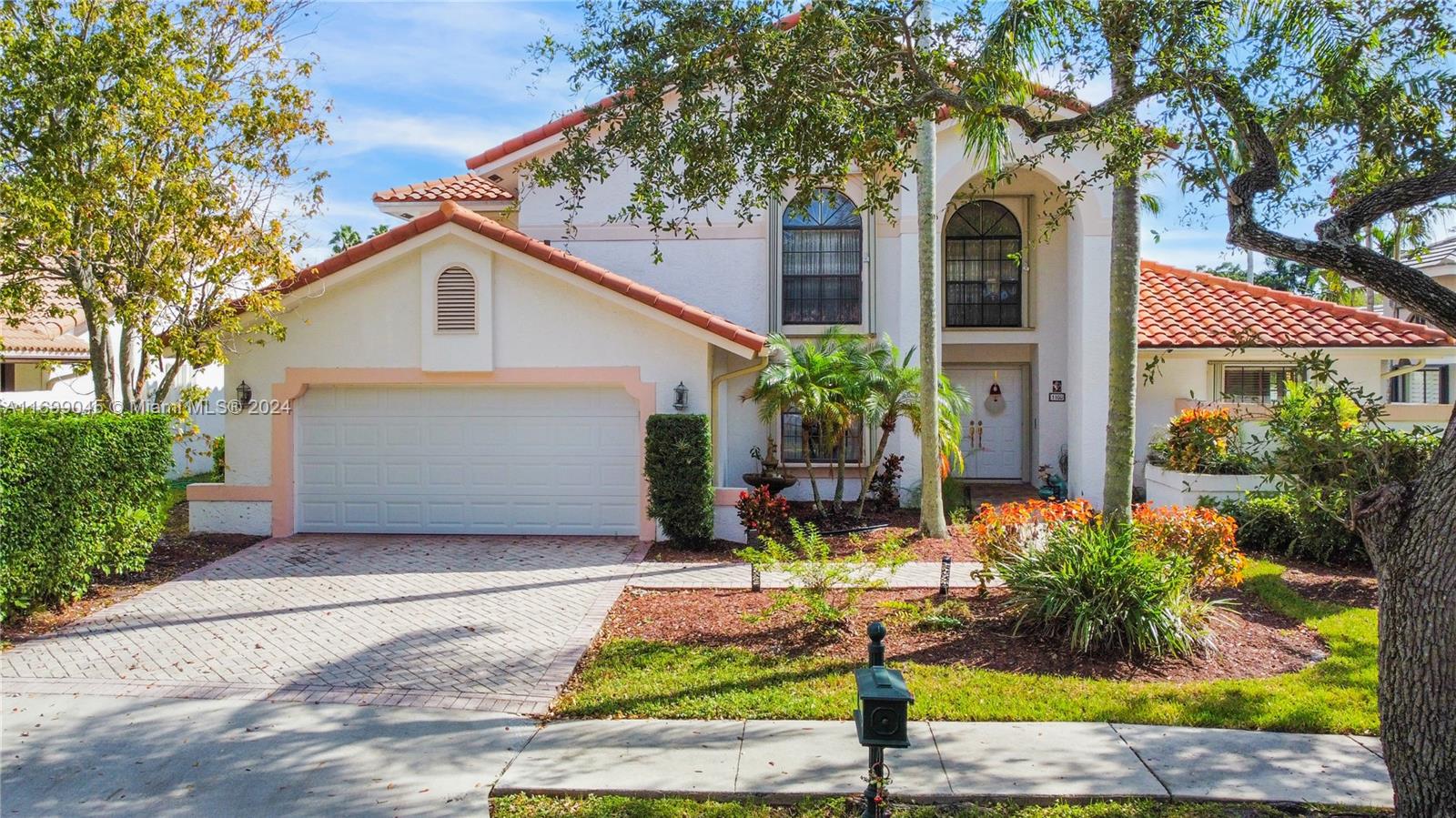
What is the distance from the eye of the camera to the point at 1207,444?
12914mm

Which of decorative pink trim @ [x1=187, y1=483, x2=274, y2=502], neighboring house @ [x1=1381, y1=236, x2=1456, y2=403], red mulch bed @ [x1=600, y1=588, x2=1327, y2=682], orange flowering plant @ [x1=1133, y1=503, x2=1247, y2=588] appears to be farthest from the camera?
neighboring house @ [x1=1381, y1=236, x2=1456, y2=403]

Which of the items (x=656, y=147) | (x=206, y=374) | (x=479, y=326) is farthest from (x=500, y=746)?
(x=206, y=374)

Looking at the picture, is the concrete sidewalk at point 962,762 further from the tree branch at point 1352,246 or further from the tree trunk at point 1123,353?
the tree trunk at point 1123,353

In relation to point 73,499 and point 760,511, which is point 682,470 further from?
point 73,499

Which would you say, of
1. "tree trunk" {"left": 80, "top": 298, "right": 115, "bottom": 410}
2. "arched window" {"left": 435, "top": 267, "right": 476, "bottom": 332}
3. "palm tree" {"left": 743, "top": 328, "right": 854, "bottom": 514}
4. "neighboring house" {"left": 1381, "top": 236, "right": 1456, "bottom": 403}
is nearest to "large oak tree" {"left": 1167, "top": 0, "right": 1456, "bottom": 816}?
"palm tree" {"left": 743, "top": 328, "right": 854, "bottom": 514}

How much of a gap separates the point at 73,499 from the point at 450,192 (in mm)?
9546

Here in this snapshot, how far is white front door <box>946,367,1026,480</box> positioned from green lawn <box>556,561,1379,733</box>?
10.1 m

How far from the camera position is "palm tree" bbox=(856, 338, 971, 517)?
12977 millimetres

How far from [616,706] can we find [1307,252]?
5.05 metres

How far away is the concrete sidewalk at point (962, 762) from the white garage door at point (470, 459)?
6.53m

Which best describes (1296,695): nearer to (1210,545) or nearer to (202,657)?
(1210,545)

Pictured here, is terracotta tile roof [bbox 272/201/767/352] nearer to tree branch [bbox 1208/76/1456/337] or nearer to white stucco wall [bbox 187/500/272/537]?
white stucco wall [bbox 187/500/272/537]

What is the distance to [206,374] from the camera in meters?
23.5

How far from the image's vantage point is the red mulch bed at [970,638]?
723 centimetres
